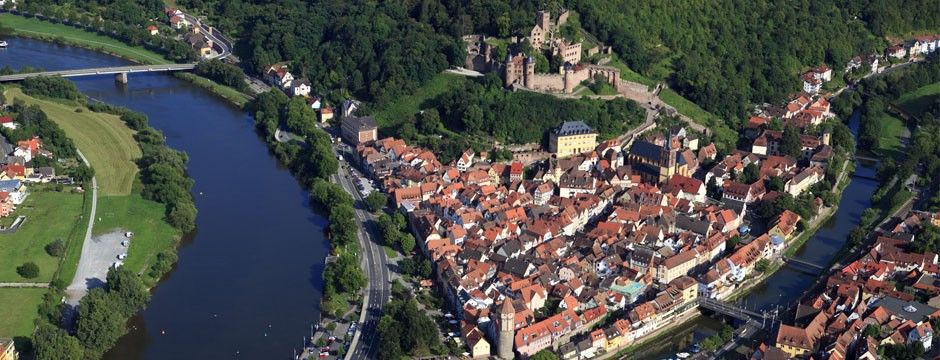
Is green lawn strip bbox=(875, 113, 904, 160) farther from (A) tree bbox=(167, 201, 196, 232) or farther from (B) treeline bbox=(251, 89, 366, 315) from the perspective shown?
(A) tree bbox=(167, 201, 196, 232)

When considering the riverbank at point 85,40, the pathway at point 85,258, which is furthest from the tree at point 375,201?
the riverbank at point 85,40

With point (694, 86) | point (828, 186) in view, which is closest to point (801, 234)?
point (828, 186)

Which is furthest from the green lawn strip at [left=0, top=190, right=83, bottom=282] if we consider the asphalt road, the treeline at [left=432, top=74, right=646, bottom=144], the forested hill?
the forested hill

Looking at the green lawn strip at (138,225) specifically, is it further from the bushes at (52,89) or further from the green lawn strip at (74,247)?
the bushes at (52,89)

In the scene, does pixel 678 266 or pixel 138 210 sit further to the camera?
pixel 138 210

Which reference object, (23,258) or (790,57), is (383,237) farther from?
(790,57)

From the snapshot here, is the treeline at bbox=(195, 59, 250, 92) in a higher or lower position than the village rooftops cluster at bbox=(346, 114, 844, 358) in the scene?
lower
